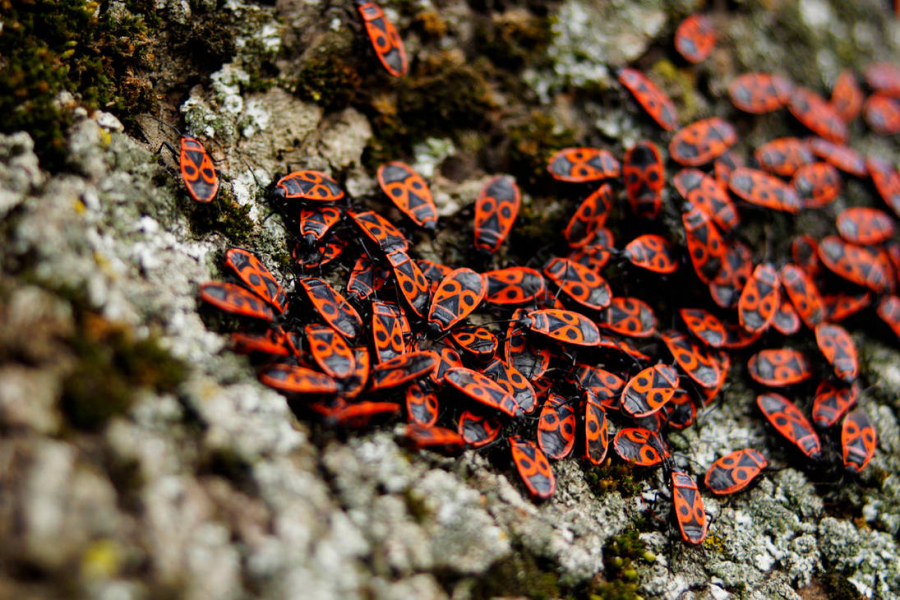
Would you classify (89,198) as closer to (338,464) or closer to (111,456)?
(111,456)

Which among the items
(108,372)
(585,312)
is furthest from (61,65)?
(585,312)

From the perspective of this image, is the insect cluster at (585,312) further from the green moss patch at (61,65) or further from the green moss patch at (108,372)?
the green moss patch at (61,65)

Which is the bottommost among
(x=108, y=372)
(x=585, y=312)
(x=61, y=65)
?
(x=585, y=312)

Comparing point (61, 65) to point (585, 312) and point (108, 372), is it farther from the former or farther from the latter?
point (585, 312)

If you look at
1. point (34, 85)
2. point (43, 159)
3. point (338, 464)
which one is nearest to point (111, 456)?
point (338, 464)

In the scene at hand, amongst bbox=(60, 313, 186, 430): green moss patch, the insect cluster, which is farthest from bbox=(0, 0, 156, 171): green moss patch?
bbox=(60, 313, 186, 430): green moss patch

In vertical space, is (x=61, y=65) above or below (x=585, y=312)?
above

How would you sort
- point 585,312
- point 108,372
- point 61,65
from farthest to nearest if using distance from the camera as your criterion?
point 585,312 → point 61,65 → point 108,372

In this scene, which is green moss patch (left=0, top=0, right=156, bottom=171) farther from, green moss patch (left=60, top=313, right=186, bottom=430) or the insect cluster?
green moss patch (left=60, top=313, right=186, bottom=430)

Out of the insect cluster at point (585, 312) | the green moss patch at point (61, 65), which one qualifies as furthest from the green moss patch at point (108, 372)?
the green moss patch at point (61, 65)
